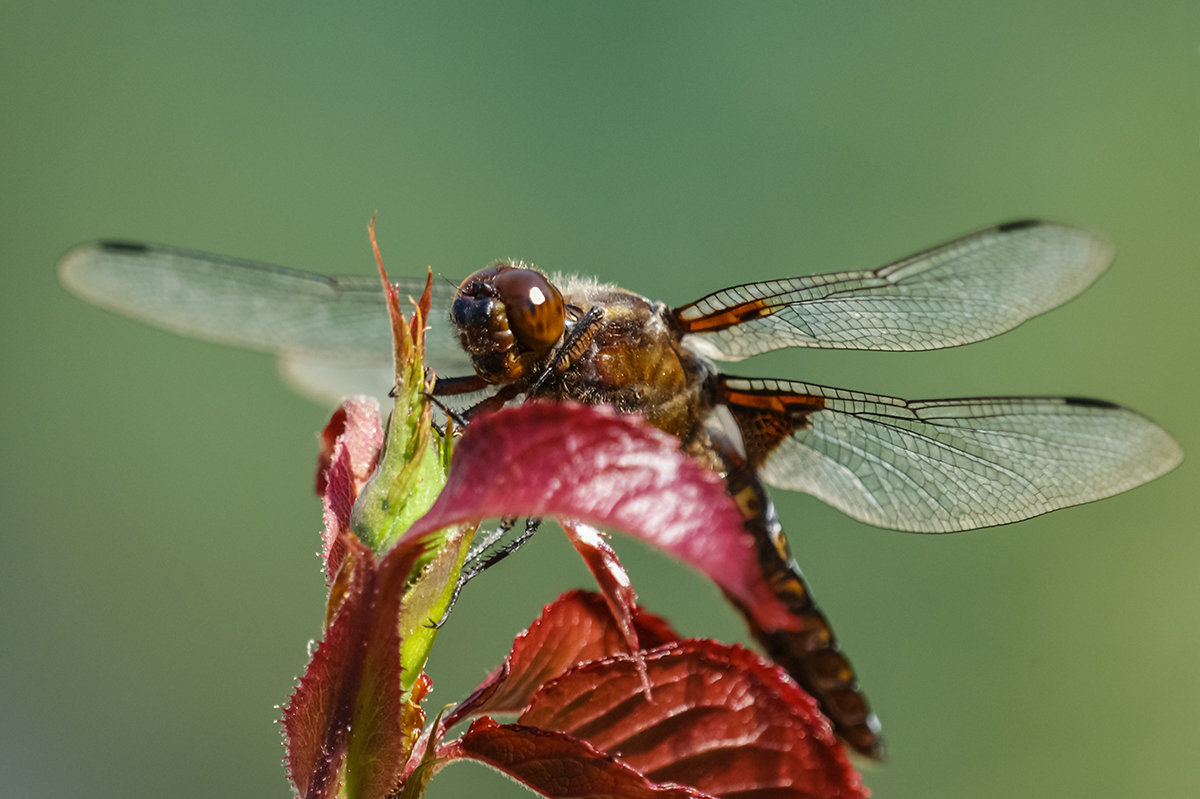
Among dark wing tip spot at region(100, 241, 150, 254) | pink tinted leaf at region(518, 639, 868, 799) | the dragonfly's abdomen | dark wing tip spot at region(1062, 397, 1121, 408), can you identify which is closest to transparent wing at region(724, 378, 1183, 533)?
dark wing tip spot at region(1062, 397, 1121, 408)

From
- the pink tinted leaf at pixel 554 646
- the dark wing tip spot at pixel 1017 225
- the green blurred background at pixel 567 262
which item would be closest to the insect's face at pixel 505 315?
the pink tinted leaf at pixel 554 646

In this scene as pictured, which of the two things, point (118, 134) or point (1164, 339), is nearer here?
point (1164, 339)

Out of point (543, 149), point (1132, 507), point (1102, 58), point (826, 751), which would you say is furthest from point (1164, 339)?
point (826, 751)

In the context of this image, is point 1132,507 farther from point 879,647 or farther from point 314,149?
point 314,149

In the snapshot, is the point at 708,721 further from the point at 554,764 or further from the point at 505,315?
the point at 505,315

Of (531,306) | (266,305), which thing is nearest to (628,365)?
Answer: (531,306)
